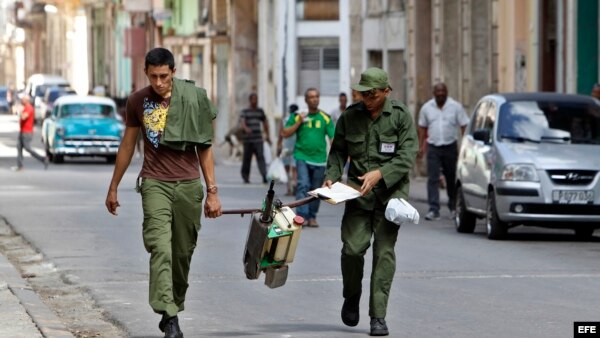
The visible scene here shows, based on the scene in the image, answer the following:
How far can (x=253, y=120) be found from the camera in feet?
121

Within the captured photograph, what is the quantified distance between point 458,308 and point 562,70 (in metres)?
19.0

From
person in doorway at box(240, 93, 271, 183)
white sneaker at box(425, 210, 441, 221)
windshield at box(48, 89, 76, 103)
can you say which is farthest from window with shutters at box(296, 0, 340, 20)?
windshield at box(48, 89, 76, 103)

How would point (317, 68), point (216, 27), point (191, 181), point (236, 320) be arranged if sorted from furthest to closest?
point (216, 27) < point (317, 68) < point (236, 320) < point (191, 181)

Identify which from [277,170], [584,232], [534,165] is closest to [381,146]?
[534,165]

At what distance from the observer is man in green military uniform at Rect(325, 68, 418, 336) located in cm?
1172

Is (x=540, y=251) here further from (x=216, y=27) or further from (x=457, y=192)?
(x=216, y=27)

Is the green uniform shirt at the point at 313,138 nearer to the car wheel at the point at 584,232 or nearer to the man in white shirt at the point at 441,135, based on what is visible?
the man in white shirt at the point at 441,135

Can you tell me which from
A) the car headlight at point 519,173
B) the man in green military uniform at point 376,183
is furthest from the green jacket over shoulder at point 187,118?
the car headlight at point 519,173

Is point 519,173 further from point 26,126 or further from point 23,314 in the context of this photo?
point 26,126

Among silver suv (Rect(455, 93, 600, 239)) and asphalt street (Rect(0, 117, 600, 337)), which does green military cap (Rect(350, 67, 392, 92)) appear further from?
silver suv (Rect(455, 93, 600, 239))

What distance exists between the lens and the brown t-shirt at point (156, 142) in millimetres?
11359

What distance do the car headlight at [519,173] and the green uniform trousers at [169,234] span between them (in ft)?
29.2

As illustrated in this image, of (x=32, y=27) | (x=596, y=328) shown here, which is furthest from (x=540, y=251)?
(x=32, y=27)

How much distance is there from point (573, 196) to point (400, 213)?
8638 mm
